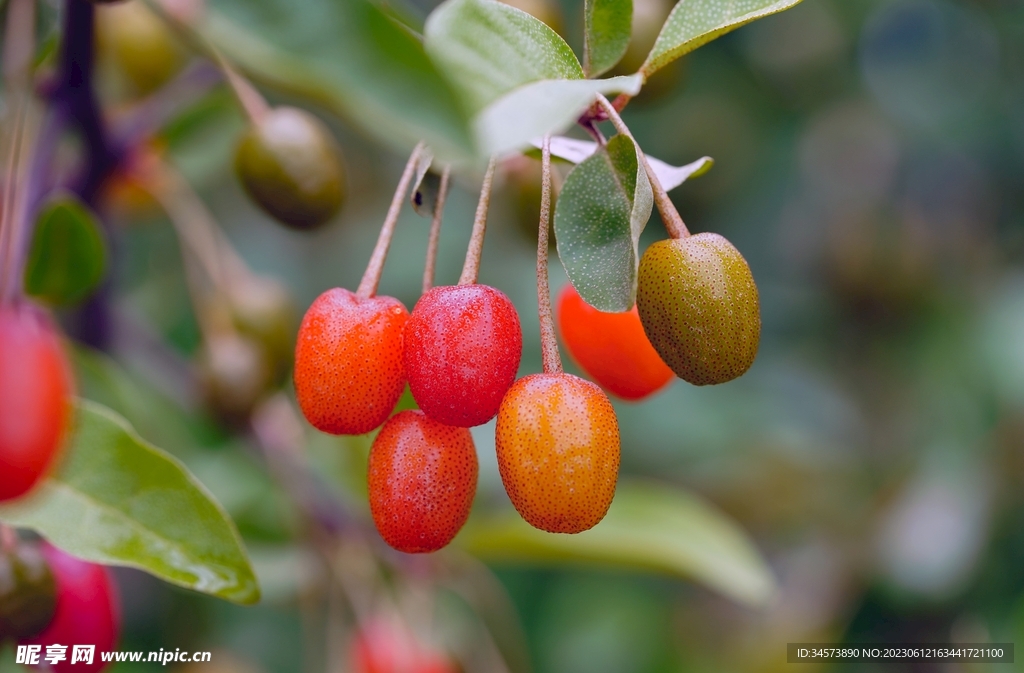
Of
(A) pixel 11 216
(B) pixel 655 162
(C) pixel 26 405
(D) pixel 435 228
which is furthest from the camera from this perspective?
(B) pixel 655 162

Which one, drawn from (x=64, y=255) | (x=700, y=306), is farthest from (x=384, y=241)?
(x=64, y=255)

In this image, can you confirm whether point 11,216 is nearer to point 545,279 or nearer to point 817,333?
point 545,279

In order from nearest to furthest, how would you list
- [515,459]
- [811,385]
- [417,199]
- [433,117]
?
[433,117] → [515,459] → [417,199] → [811,385]

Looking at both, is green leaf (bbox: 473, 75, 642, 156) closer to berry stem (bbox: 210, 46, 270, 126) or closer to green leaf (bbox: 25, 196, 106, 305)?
berry stem (bbox: 210, 46, 270, 126)

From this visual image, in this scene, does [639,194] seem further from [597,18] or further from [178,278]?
[178,278]

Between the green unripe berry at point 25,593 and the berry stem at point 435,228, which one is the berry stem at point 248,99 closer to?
the berry stem at point 435,228

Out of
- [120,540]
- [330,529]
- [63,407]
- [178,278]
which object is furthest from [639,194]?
[178,278]
